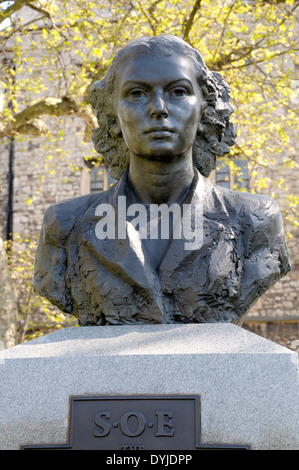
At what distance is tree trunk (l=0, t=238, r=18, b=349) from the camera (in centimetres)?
995

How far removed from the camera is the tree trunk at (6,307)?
995cm

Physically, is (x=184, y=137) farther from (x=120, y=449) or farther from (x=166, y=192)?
(x=120, y=449)

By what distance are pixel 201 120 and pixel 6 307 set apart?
21.8 ft

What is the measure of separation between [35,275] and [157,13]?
26.8 feet

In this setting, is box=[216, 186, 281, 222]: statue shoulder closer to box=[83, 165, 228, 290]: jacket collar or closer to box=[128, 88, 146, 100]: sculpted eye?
box=[83, 165, 228, 290]: jacket collar

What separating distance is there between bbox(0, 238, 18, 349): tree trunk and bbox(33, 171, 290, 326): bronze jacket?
6.22 meters

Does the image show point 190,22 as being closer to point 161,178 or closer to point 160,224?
point 161,178

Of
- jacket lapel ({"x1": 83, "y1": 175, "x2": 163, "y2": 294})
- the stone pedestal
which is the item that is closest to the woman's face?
jacket lapel ({"x1": 83, "y1": 175, "x2": 163, "y2": 294})

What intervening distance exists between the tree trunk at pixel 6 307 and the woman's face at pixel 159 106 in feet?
22.0

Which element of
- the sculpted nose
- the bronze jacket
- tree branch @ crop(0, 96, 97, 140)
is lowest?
the bronze jacket

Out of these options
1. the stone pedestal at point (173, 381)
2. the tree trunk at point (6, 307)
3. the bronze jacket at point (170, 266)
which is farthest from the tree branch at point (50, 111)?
the stone pedestal at point (173, 381)

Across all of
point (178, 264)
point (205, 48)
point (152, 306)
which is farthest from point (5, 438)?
point (205, 48)

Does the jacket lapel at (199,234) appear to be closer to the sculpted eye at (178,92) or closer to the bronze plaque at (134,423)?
the sculpted eye at (178,92)

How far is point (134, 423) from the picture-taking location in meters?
2.99
